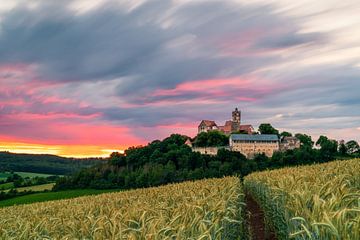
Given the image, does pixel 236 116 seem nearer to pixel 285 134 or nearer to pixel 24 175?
pixel 285 134

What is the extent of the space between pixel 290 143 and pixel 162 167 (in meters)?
71.7

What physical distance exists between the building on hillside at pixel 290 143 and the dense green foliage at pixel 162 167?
3880 cm

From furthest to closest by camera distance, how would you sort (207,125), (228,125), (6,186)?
(207,125) → (228,125) → (6,186)


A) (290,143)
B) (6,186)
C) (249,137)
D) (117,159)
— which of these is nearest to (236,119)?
(290,143)

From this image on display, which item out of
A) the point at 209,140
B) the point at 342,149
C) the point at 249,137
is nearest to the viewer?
the point at 342,149

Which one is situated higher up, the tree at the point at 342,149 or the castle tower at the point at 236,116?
the castle tower at the point at 236,116

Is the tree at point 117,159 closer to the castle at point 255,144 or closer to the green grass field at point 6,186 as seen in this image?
the green grass field at point 6,186

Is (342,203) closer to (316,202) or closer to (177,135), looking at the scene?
(316,202)

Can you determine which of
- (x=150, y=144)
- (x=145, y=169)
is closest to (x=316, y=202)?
(x=145, y=169)

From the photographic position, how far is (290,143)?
14225 cm

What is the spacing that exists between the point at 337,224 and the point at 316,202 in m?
1.02

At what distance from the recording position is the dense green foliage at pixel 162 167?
262 ft

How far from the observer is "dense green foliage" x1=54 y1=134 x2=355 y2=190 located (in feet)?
262

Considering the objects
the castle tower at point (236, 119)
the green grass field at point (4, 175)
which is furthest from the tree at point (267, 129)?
the green grass field at point (4, 175)
